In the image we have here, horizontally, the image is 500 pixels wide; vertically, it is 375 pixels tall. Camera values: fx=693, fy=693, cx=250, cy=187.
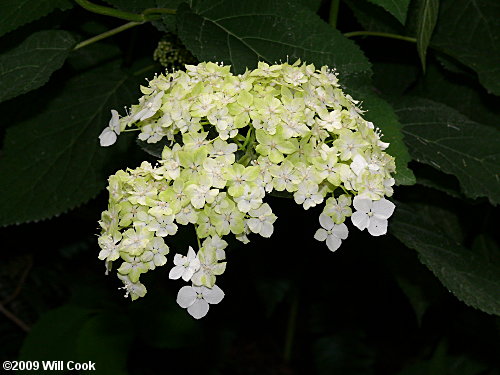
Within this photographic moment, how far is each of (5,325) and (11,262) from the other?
9.0 inches

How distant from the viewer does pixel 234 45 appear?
1.34 metres

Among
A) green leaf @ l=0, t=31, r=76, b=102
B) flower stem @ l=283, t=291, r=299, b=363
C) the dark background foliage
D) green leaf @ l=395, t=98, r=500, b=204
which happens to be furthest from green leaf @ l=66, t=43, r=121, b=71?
flower stem @ l=283, t=291, r=299, b=363

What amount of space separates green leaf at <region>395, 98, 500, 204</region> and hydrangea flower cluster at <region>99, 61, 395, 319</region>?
45 centimetres

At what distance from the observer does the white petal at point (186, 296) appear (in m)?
1.01

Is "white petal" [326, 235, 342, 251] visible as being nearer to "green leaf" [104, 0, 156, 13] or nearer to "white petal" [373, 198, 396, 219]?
"white petal" [373, 198, 396, 219]

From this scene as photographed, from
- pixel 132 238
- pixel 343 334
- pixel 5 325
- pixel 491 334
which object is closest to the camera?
pixel 132 238

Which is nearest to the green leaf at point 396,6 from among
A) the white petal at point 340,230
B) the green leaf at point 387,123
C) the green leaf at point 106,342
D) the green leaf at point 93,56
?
the green leaf at point 387,123

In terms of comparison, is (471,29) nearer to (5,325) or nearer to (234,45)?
(234,45)

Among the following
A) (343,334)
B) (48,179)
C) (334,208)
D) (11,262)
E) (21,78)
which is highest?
(334,208)

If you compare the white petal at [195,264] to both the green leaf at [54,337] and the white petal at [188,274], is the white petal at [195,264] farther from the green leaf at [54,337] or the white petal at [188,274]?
the green leaf at [54,337]

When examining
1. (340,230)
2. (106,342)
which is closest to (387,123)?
(340,230)

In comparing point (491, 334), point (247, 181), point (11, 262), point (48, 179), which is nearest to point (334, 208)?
point (247, 181)

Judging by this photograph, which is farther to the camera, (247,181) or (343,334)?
(343,334)

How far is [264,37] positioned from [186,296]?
0.57 metres
